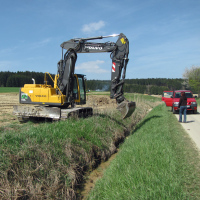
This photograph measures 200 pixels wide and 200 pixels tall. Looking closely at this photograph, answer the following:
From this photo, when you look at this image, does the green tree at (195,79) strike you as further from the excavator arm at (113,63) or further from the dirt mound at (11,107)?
the excavator arm at (113,63)

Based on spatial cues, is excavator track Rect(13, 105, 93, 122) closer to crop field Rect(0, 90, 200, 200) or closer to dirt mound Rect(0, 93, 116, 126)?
dirt mound Rect(0, 93, 116, 126)

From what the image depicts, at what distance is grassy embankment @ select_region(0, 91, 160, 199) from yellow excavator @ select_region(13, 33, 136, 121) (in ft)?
7.02

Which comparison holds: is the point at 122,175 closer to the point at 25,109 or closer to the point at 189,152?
the point at 189,152

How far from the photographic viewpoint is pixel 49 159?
16.9 feet

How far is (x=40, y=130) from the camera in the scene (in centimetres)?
660

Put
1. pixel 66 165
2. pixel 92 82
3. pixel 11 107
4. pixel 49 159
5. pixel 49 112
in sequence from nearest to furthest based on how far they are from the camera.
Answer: pixel 49 159, pixel 66 165, pixel 49 112, pixel 92 82, pixel 11 107

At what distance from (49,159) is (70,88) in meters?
5.57

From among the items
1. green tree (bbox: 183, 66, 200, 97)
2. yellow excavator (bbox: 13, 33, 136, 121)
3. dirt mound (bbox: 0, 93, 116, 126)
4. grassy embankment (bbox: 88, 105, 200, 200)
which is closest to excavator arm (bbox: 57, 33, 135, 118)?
yellow excavator (bbox: 13, 33, 136, 121)

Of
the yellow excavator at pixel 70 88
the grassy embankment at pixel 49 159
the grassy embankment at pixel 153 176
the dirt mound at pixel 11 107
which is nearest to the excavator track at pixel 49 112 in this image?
the yellow excavator at pixel 70 88

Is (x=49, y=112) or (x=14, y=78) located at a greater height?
(x=14, y=78)

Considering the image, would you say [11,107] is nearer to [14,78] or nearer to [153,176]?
[153,176]

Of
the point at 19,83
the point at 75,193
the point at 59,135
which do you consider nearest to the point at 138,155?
the point at 75,193

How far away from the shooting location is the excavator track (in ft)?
30.5

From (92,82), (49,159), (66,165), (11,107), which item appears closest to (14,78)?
(11,107)
